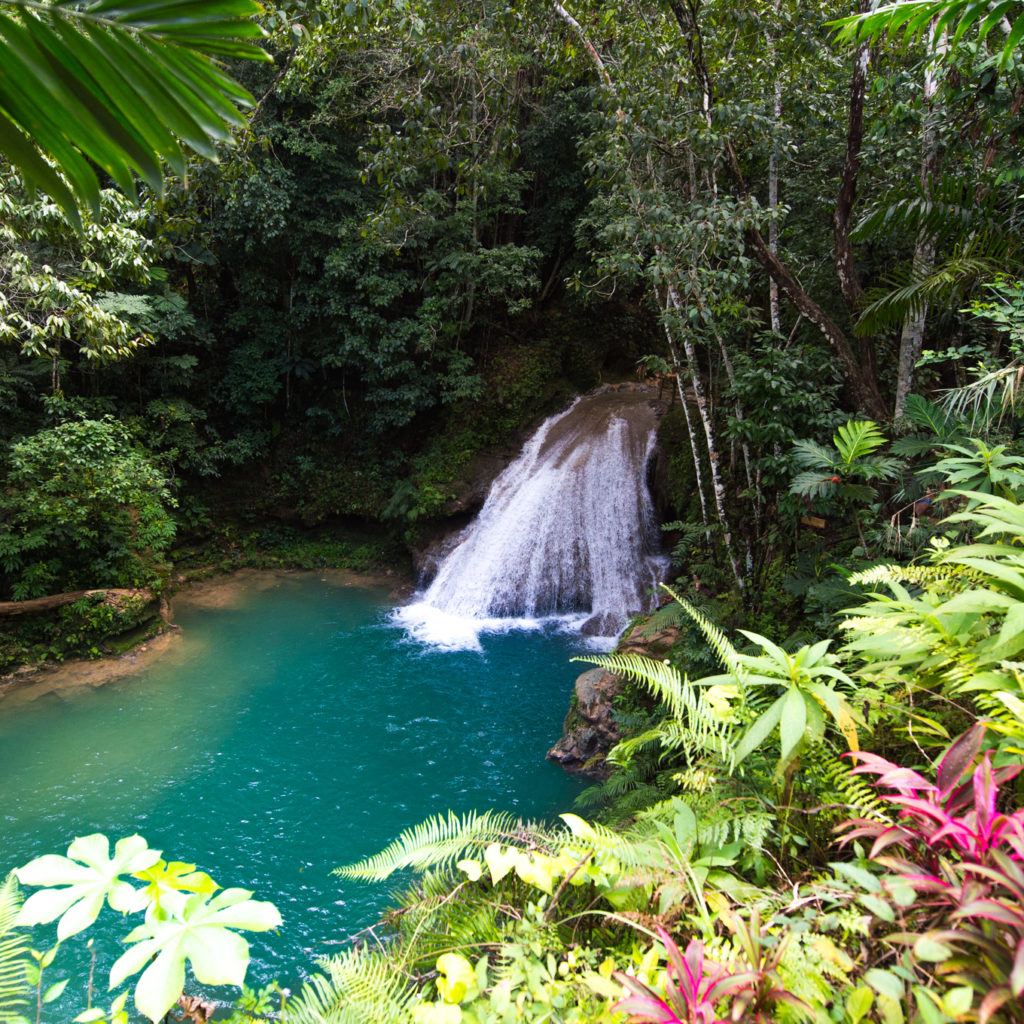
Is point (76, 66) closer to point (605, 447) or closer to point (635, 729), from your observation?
point (635, 729)

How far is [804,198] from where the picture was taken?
718 cm

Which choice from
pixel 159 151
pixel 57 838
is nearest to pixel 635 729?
pixel 57 838

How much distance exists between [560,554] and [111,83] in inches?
374

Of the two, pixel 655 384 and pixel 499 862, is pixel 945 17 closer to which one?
pixel 499 862

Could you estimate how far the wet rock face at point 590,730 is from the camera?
6.11 meters

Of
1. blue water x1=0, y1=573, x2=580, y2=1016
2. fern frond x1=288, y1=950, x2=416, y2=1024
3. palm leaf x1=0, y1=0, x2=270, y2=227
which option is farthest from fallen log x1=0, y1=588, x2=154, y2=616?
palm leaf x1=0, y1=0, x2=270, y2=227

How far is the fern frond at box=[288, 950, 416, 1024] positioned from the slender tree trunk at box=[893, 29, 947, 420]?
5.21m

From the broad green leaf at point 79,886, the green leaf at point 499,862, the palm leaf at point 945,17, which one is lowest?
the green leaf at point 499,862

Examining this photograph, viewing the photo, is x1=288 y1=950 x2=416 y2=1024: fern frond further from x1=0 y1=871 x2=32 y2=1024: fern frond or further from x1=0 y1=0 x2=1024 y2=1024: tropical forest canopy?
x1=0 y1=871 x2=32 y2=1024: fern frond

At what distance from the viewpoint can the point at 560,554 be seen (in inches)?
404

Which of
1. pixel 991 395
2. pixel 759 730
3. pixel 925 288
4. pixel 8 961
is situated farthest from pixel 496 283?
pixel 8 961

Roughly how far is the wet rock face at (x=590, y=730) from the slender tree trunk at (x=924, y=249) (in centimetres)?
373

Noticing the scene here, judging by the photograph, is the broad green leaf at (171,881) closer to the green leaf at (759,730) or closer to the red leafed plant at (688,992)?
the red leafed plant at (688,992)

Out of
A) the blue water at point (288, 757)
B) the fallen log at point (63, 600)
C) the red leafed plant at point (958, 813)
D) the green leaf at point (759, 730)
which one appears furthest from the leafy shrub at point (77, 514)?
the red leafed plant at point (958, 813)
